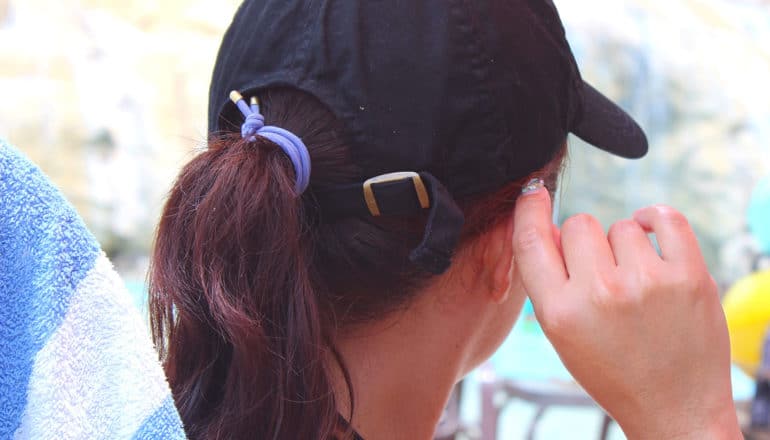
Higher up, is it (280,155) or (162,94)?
(280,155)

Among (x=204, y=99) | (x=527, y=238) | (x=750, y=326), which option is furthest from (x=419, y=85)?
(x=204, y=99)

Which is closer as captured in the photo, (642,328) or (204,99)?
(642,328)

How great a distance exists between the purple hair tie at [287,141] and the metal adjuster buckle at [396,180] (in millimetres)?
52

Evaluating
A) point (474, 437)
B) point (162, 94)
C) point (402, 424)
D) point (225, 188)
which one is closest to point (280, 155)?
point (225, 188)

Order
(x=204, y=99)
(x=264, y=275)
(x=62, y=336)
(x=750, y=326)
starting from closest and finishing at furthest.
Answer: (x=62, y=336) → (x=264, y=275) → (x=750, y=326) → (x=204, y=99)

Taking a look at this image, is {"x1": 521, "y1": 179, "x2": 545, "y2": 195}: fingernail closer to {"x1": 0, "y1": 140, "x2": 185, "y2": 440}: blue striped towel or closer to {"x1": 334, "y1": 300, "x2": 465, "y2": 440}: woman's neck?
{"x1": 334, "y1": 300, "x2": 465, "y2": 440}: woman's neck

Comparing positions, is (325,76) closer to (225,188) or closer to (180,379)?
(225,188)

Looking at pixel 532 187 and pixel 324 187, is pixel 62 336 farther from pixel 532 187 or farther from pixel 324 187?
pixel 532 187

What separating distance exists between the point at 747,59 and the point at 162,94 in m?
4.91

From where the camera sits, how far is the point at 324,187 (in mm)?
702

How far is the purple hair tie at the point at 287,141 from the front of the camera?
68cm

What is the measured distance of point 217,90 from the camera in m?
0.79

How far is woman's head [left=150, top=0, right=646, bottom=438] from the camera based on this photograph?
26.7 inches

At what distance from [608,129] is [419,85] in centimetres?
30
